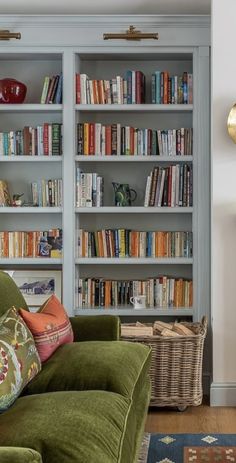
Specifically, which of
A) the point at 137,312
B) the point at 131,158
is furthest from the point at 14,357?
the point at 131,158

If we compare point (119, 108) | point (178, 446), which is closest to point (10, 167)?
point (119, 108)

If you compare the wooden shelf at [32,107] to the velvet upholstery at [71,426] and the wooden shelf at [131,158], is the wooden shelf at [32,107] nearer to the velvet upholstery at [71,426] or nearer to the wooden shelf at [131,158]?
the wooden shelf at [131,158]

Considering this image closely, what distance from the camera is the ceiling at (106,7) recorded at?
4.70 metres

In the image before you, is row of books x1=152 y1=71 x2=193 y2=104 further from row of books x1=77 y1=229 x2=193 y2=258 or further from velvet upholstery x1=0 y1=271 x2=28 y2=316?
velvet upholstery x1=0 y1=271 x2=28 y2=316

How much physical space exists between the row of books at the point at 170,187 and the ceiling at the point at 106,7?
41.0 inches

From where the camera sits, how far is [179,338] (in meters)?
4.56

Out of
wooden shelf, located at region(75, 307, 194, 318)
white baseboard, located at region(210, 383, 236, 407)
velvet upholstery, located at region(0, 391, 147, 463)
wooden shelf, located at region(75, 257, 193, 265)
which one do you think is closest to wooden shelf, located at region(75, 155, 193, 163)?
wooden shelf, located at region(75, 257, 193, 265)

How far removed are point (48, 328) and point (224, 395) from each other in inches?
62.9

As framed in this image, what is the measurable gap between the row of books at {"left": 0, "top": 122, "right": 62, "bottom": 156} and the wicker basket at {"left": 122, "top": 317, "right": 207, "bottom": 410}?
1.43 meters

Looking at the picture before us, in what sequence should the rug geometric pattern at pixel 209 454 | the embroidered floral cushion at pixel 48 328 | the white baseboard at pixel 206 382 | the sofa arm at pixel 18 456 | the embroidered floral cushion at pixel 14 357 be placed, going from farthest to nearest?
1. the white baseboard at pixel 206 382
2. the rug geometric pattern at pixel 209 454
3. the embroidered floral cushion at pixel 48 328
4. the embroidered floral cushion at pixel 14 357
5. the sofa arm at pixel 18 456

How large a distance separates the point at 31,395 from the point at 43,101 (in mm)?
2648

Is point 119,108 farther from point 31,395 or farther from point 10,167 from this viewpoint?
point 31,395

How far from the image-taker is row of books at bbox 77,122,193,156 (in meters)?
5.08

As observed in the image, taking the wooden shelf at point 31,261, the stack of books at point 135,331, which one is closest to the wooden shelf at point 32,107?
the wooden shelf at point 31,261
